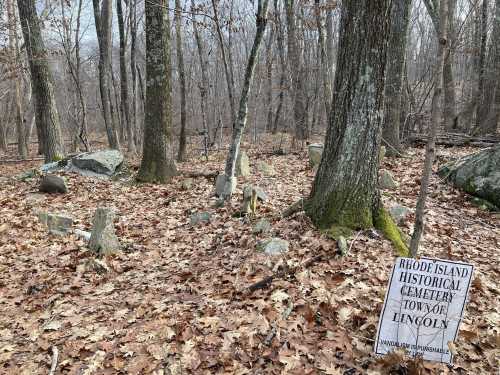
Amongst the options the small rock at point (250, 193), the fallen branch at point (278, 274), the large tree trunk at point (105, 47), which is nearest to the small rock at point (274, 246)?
the fallen branch at point (278, 274)

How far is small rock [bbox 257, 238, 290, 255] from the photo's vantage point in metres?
4.76

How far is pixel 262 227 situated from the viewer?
5445 mm

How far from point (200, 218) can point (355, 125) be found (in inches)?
130

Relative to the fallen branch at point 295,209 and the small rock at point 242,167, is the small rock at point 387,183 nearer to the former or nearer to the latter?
the fallen branch at point 295,209

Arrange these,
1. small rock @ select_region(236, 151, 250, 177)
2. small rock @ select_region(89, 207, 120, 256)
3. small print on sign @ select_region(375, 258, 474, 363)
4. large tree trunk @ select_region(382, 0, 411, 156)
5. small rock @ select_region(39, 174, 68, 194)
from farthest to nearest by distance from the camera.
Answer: small rock @ select_region(236, 151, 250, 177) → large tree trunk @ select_region(382, 0, 411, 156) → small rock @ select_region(39, 174, 68, 194) → small rock @ select_region(89, 207, 120, 256) → small print on sign @ select_region(375, 258, 474, 363)

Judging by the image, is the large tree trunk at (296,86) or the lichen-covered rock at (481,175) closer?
the lichen-covered rock at (481,175)

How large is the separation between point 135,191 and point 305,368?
6.75 metres

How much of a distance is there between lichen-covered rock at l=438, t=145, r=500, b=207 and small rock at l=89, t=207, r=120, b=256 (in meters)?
5.91

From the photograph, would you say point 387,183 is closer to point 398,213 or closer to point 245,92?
point 398,213

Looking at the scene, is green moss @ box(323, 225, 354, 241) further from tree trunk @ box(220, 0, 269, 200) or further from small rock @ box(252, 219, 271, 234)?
tree trunk @ box(220, 0, 269, 200)

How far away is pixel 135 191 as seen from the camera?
8.88m

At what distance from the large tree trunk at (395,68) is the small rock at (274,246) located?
5003 mm

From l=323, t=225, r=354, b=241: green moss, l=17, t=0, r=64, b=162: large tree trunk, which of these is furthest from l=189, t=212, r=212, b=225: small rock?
l=17, t=0, r=64, b=162: large tree trunk

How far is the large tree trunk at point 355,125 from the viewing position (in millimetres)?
4445
